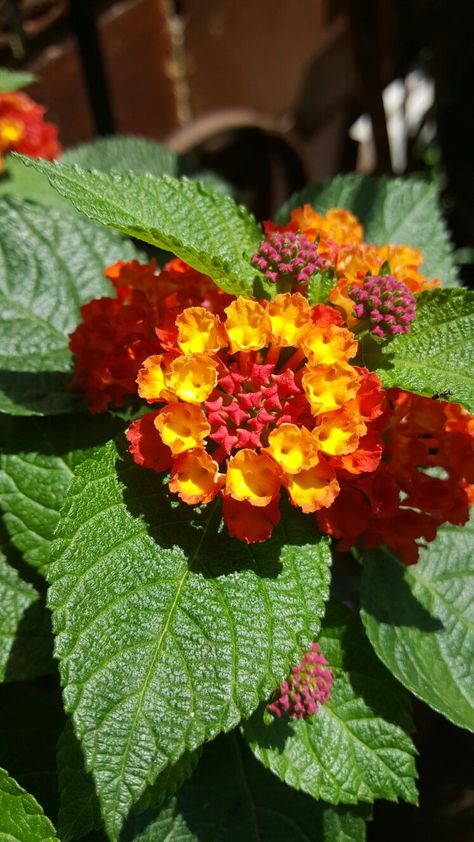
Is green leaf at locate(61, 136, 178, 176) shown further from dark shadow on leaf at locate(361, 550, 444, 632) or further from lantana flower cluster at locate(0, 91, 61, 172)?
dark shadow on leaf at locate(361, 550, 444, 632)

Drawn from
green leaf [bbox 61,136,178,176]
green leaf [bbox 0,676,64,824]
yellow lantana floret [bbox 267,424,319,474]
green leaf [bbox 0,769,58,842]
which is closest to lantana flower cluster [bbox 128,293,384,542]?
yellow lantana floret [bbox 267,424,319,474]

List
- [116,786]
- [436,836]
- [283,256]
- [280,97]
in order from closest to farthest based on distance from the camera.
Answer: [116,786]
[283,256]
[436,836]
[280,97]

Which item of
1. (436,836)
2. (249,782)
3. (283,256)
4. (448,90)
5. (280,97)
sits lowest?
(436,836)

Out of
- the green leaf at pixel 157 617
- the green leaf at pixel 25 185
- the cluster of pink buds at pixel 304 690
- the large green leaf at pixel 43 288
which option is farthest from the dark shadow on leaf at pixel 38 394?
the green leaf at pixel 25 185

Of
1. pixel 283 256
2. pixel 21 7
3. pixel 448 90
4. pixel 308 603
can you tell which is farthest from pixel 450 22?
pixel 308 603

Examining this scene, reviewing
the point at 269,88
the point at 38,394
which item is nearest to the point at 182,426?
the point at 38,394

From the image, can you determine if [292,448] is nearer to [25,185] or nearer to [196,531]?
[196,531]

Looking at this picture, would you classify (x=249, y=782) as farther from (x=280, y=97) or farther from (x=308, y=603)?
(x=280, y=97)
